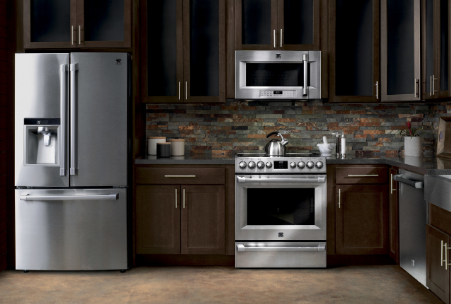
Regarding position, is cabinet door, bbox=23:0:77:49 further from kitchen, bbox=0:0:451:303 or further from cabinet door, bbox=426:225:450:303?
cabinet door, bbox=426:225:450:303

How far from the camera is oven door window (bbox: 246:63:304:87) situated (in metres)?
3.64

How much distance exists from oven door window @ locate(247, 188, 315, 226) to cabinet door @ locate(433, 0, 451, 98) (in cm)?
131

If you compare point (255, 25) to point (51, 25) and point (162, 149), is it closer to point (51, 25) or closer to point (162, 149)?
point (162, 149)

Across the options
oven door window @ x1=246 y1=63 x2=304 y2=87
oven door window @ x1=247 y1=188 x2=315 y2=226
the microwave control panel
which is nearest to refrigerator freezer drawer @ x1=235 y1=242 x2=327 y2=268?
oven door window @ x1=247 y1=188 x2=315 y2=226

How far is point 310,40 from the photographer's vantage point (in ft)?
11.9

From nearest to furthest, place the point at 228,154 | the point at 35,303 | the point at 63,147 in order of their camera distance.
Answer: the point at 35,303
the point at 63,147
the point at 228,154

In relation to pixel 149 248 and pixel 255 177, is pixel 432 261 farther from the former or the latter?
pixel 149 248

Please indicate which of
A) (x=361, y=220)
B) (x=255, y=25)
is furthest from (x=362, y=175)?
(x=255, y=25)

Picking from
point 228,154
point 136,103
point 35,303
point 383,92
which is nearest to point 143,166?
point 136,103

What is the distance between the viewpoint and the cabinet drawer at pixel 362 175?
343 cm

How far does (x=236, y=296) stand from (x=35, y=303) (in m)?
1.41

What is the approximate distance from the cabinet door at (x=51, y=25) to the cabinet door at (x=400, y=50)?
9.05ft

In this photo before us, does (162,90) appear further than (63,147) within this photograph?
Yes

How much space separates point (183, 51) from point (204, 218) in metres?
1.53
